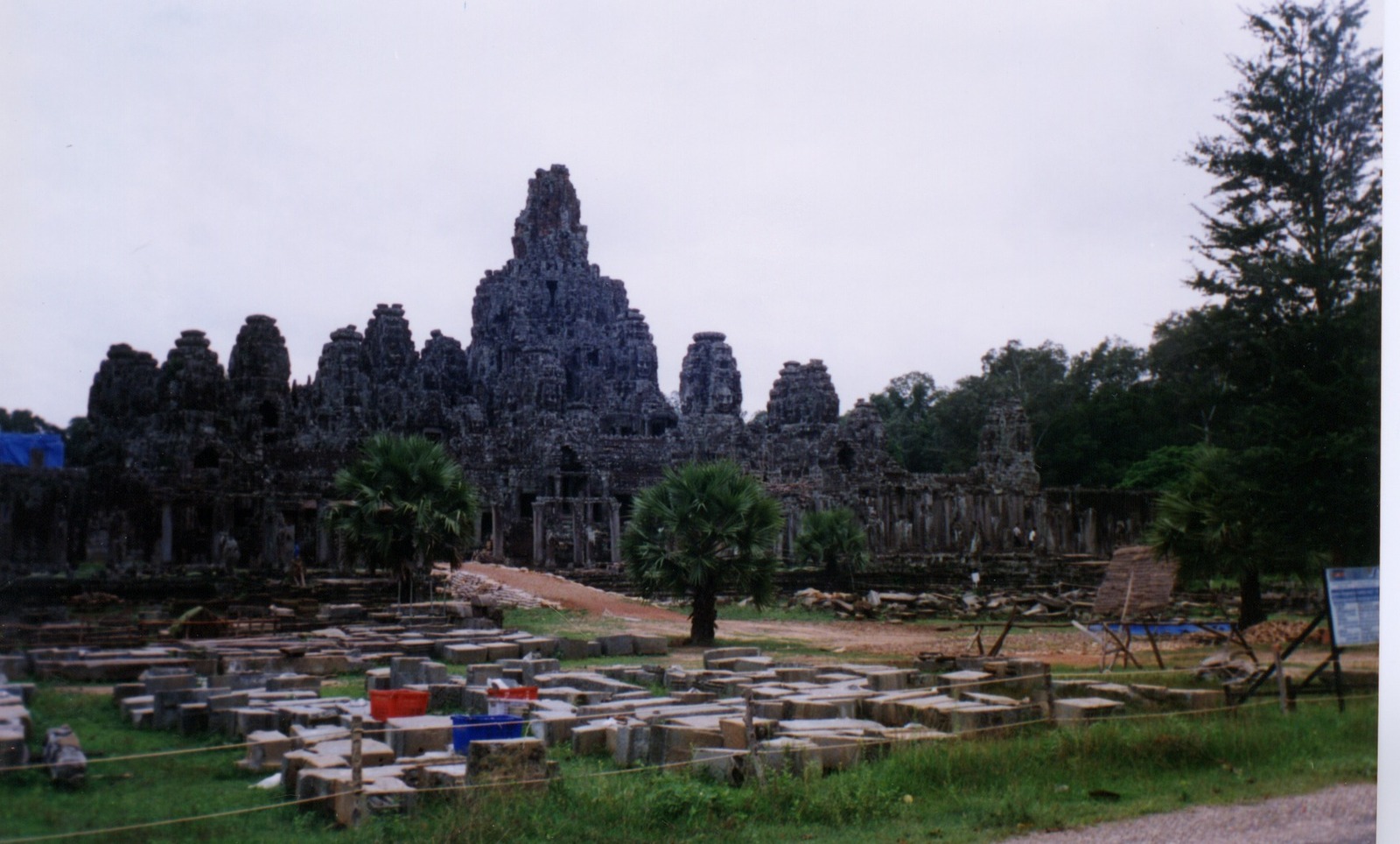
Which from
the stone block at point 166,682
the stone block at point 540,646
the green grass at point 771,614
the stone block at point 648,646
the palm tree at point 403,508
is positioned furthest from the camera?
the green grass at point 771,614

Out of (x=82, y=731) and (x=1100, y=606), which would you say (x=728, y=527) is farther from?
(x=82, y=731)

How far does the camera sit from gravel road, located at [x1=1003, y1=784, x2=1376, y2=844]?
7.69 metres

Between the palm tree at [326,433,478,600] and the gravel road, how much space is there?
41.2ft

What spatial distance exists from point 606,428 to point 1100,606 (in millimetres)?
31255

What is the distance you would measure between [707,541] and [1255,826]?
402 inches

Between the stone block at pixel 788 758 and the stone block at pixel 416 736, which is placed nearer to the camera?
the stone block at pixel 788 758

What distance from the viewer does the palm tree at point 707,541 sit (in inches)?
690

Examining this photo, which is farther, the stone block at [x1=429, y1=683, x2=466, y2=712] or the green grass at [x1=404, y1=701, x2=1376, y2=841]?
the stone block at [x1=429, y1=683, x2=466, y2=712]

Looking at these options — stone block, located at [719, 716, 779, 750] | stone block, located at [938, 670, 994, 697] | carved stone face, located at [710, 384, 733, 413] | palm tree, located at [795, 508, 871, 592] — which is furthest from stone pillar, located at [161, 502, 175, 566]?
carved stone face, located at [710, 384, 733, 413]

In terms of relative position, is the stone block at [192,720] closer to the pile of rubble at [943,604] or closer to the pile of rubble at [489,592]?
the pile of rubble at [489,592]

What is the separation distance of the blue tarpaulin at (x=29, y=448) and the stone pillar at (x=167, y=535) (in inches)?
116

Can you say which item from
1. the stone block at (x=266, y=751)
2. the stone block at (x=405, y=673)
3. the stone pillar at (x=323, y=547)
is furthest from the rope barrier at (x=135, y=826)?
the stone pillar at (x=323, y=547)

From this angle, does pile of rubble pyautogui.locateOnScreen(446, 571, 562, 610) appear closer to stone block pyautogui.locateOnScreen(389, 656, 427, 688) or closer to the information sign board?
stone block pyautogui.locateOnScreen(389, 656, 427, 688)

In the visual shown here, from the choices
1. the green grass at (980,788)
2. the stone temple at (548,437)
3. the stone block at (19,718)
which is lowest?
the green grass at (980,788)
